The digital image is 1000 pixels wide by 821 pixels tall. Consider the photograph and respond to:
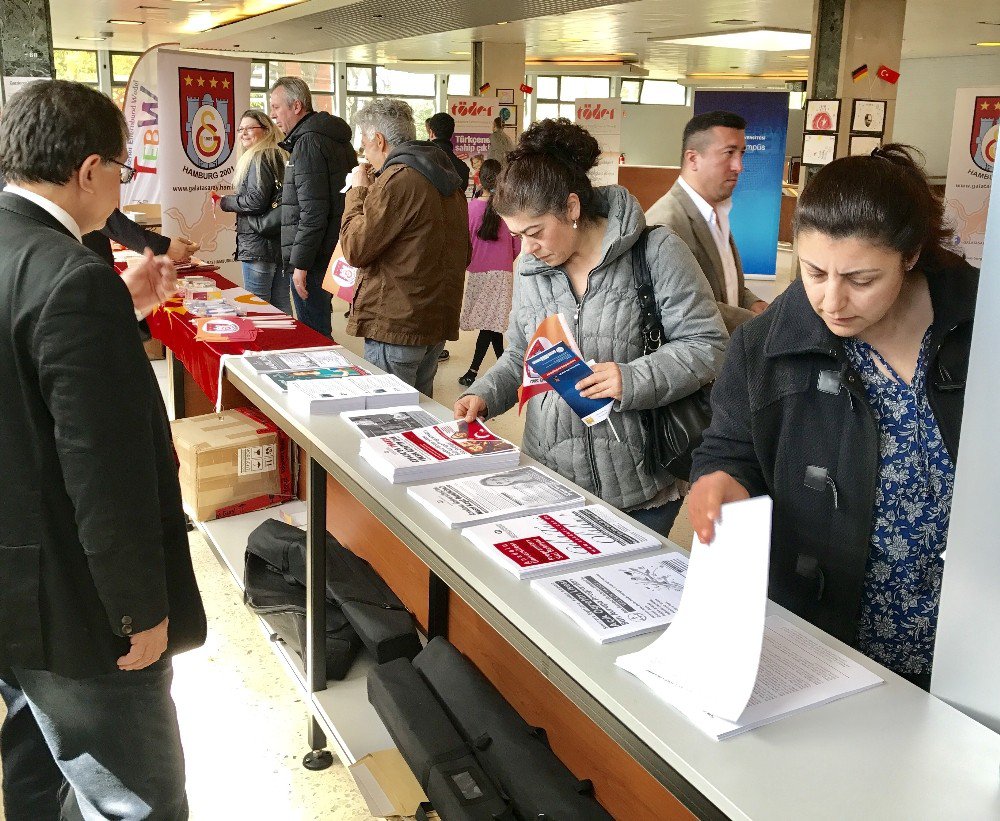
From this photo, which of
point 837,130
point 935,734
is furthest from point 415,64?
point 935,734

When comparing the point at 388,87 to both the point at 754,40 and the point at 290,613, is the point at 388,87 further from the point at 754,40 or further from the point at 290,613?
the point at 290,613

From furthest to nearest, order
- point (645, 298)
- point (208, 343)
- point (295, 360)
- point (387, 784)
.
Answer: point (208, 343) < point (295, 360) < point (645, 298) < point (387, 784)

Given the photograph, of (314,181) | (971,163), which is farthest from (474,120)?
(314,181)

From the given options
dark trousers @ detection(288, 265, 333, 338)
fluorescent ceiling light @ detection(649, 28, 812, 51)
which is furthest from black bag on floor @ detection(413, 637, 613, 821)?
fluorescent ceiling light @ detection(649, 28, 812, 51)

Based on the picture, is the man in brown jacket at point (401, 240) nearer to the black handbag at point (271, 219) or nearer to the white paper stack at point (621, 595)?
the black handbag at point (271, 219)

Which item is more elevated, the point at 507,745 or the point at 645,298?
the point at 645,298

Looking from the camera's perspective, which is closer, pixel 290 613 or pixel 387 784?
pixel 387 784

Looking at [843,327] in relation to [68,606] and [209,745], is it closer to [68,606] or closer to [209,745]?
[68,606]

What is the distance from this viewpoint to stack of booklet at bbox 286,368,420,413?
8.05 feet

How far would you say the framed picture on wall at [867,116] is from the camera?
26.0 ft

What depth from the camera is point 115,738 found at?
1642 millimetres

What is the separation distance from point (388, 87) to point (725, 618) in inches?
938

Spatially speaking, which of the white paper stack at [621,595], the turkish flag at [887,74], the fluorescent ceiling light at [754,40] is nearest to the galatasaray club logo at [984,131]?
the turkish flag at [887,74]

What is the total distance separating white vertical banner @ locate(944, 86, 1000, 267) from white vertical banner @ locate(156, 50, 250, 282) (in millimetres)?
4678
